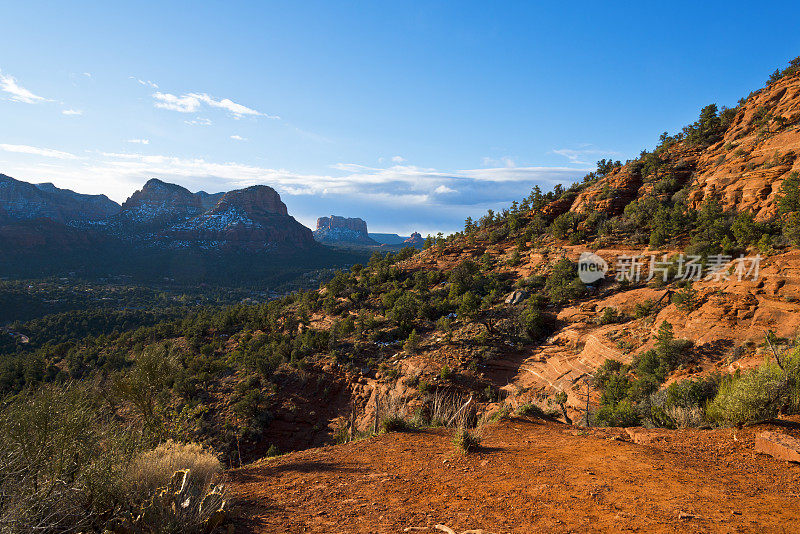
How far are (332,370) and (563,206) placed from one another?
25909mm

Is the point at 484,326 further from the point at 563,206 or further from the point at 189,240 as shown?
the point at 189,240

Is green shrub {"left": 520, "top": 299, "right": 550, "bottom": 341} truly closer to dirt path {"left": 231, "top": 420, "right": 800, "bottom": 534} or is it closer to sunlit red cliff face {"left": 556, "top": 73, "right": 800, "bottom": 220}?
dirt path {"left": 231, "top": 420, "right": 800, "bottom": 534}

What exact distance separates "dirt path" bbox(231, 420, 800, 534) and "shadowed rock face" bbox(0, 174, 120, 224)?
15929 centimetres

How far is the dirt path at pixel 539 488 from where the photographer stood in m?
3.70

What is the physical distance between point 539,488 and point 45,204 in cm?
20578

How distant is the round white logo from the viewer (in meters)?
20.2

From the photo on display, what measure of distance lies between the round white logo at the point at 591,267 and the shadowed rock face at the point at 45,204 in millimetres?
157486

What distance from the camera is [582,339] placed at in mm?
16000

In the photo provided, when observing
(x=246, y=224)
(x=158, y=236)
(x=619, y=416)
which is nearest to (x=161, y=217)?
(x=158, y=236)

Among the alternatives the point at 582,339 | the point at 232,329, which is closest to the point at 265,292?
the point at 232,329

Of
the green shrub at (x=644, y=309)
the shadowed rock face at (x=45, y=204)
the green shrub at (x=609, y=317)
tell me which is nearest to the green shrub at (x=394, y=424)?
the green shrub at (x=609, y=317)

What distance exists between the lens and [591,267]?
69.5 ft

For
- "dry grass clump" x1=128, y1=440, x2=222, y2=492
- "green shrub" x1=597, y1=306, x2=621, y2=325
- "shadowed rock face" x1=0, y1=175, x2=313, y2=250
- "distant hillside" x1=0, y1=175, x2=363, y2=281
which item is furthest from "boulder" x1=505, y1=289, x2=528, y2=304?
"shadowed rock face" x1=0, y1=175, x2=313, y2=250

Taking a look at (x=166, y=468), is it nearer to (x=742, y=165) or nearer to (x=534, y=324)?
(x=534, y=324)
